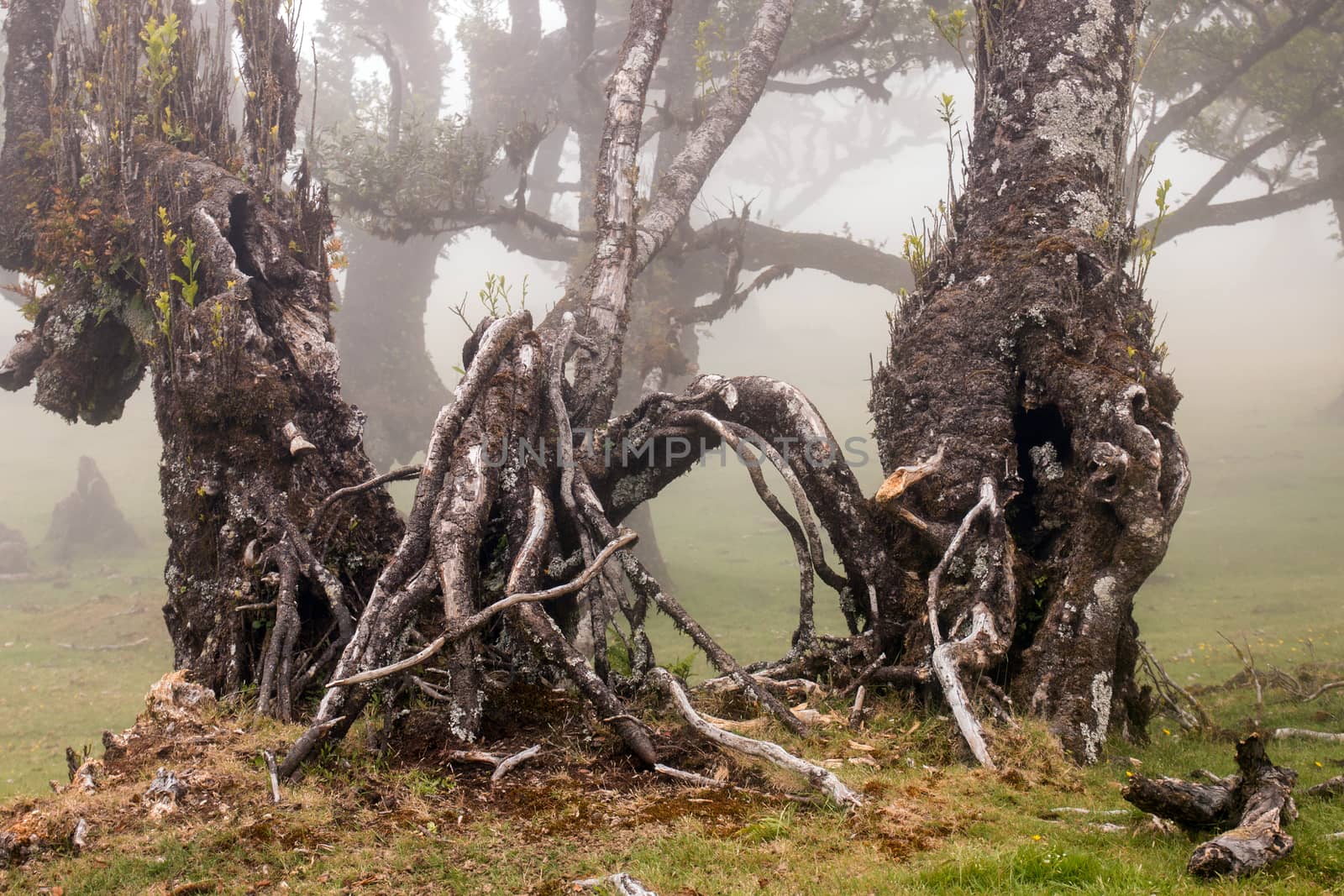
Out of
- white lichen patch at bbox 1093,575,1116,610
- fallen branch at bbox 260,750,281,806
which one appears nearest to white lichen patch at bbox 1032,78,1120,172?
white lichen patch at bbox 1093,575,1116,610

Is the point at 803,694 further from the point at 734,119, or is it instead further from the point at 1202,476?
the point at 1202,476

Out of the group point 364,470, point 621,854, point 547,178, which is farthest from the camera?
point 547,178

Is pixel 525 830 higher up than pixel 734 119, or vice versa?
pixel 734 119

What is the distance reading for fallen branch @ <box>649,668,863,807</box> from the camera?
13.0 ft

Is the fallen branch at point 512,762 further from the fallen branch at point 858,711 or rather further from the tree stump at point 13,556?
the tree stump at point 13,556

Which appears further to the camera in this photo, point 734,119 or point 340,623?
point 734,119

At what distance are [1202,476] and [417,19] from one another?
91.0 feet

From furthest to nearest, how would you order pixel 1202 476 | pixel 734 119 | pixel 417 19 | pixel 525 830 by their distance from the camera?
pixel 417 19, pixel 1202 476, pixel 734 119, pixel 525 830

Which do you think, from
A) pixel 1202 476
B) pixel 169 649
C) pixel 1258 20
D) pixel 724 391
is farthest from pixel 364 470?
pixel 1202 476

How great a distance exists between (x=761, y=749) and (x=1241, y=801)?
1.98 metres

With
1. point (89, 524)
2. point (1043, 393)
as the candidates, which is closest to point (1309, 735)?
point (1043, 393)

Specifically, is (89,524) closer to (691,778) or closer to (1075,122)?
(691,778)

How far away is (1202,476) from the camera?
79.0 feet

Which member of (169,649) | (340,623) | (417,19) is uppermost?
(417,19)
